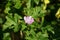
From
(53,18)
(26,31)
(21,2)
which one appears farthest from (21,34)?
(53,18)

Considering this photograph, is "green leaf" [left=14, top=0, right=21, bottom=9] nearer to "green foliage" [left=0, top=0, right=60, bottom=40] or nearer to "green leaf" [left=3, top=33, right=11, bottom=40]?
"green foliage" [left=0, top=0, right=60, bottom=40]

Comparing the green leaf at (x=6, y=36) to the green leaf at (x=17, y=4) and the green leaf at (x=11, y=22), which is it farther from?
the green leaf at (x=17, y=4)

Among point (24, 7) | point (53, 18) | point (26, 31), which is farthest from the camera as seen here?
point (53, 18)

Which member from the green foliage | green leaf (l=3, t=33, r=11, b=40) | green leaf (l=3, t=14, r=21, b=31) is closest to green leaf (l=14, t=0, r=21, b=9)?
the green foliage

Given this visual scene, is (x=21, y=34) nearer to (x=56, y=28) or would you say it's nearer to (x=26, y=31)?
(x=26, y=31)

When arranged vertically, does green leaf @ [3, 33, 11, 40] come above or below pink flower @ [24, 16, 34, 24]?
below

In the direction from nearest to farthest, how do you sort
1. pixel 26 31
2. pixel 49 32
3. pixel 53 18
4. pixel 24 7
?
1. pixel 26 31
2. pixel 49 32
3. pixel 24 7
4. pixel 53 18

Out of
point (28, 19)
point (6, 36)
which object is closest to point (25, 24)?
point (28, 19)

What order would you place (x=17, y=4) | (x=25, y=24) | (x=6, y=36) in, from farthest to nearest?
(x=17, y=4) < (x=6, y=36) < (x=25, y=24)

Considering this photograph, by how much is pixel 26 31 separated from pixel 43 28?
0.60ft

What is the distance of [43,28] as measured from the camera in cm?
245

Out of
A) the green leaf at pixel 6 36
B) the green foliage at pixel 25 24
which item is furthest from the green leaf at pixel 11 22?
the green leaf at pixel 6 36

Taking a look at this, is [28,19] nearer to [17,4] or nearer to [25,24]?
[25,24]

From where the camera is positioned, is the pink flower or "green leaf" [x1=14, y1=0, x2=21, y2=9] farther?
"green leaf" [x1=14, y1=0, x2=21, y2=9]
